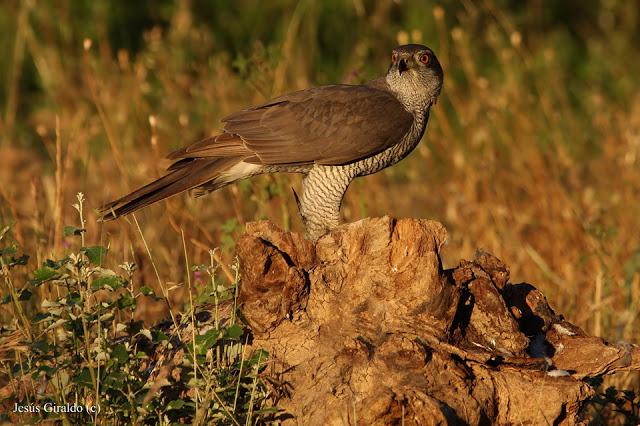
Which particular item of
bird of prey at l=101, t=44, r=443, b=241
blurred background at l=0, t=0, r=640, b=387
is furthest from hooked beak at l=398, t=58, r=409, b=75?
blurred background at l=0, t=0, r=640, b=387

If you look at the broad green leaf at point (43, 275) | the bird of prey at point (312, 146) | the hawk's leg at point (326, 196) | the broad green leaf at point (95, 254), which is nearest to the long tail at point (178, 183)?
the bird of prey at point (312, 146)

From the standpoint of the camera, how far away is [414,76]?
5012mm

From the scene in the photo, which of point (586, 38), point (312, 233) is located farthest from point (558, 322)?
point (586, 38)

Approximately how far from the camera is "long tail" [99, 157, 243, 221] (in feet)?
14.6

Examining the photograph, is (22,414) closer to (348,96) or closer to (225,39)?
(348,96)

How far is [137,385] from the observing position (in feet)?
11.3

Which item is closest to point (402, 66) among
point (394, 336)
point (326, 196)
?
point (326, 196)

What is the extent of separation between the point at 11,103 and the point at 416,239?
5730 mm

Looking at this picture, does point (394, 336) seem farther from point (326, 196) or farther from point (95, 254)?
point (326, 196)

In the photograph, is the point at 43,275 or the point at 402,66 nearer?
the point at 43,275

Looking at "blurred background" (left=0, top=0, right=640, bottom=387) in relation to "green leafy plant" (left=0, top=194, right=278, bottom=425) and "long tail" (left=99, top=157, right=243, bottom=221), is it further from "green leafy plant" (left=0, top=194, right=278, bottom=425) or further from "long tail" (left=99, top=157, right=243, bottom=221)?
"green leafy plant" (left=0, top=194, right=278, bottom=425)

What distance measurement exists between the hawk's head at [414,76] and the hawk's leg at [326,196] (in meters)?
0.52

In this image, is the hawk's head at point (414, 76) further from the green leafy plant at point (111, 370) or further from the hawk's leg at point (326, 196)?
the green leafy plant at point (111, 370)

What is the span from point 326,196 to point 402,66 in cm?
77
